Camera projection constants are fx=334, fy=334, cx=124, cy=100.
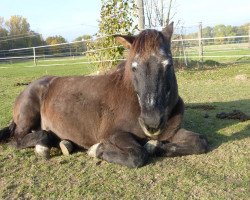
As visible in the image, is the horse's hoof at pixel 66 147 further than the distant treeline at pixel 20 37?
No

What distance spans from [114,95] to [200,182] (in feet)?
5.69

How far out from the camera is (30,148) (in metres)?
4.93

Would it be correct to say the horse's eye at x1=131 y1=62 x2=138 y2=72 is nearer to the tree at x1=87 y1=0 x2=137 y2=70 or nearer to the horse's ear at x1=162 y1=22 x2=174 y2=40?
the horse's ear at x1=162 y1=22 x2=174 y2=40

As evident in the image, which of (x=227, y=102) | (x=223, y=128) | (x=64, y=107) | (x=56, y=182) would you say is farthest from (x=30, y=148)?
(x=227, y=102)

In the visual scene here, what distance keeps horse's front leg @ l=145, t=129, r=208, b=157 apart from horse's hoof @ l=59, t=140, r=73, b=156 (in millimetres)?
1126

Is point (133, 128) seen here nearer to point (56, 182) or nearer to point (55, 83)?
point (56, 182)

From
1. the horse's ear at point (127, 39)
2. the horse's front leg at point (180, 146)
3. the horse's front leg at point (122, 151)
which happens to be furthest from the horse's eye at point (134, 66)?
the horse's front leg at point (180, 146)

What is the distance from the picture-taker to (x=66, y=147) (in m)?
4.52

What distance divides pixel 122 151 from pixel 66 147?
3.10 feet

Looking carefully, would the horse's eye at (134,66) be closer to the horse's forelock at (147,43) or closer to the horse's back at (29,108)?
the horse's forelock at (147,43)

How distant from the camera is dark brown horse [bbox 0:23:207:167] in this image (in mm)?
3682

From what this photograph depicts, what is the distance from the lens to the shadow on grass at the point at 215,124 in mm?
4891

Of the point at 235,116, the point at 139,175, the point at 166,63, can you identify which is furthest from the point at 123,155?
the point at 235,116

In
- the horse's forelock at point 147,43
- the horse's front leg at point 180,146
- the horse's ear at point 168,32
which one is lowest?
the horse's front leg at point 180,146
